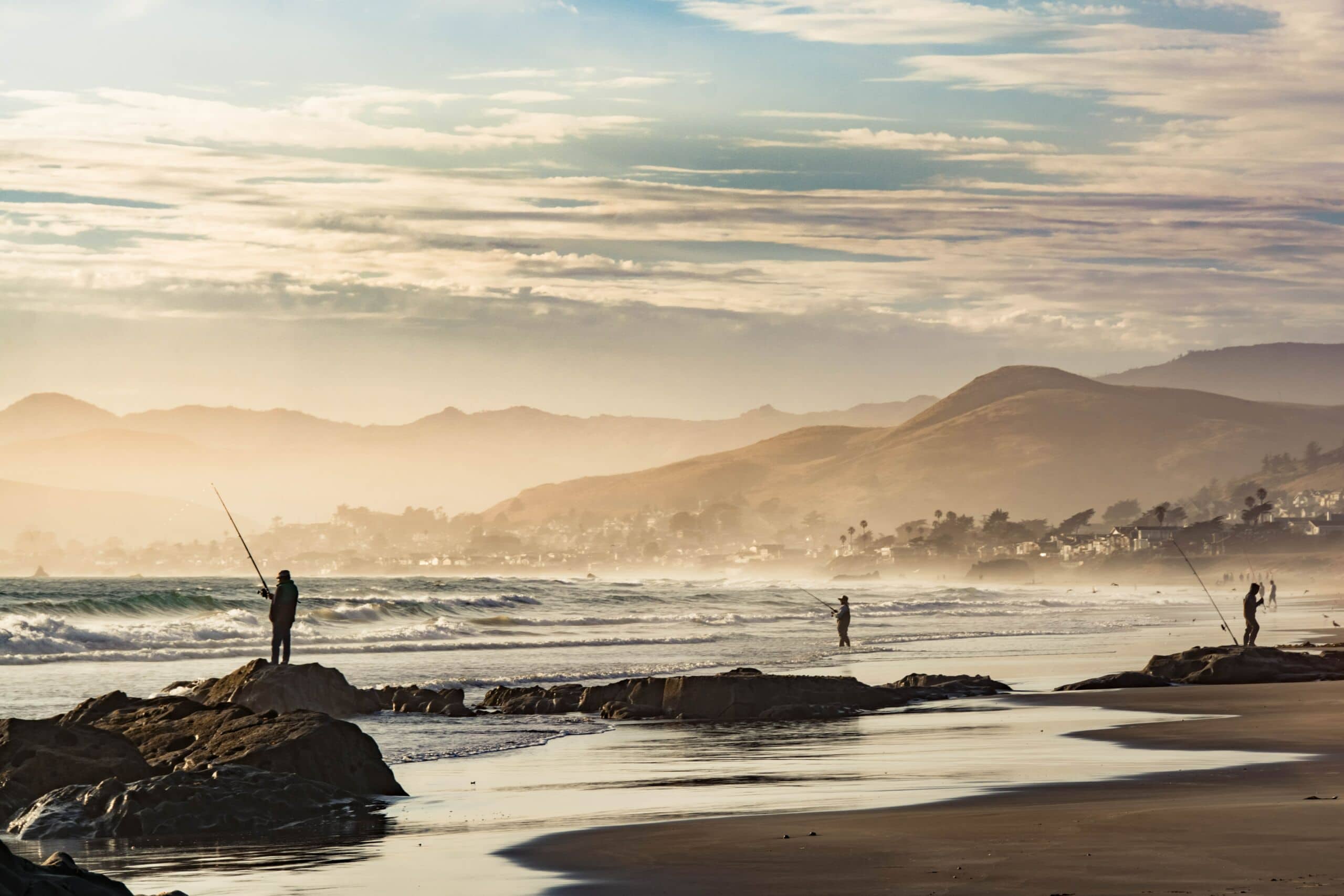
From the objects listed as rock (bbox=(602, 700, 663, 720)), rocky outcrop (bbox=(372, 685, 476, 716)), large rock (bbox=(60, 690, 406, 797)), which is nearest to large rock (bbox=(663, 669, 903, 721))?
rock (bbox=(602, 700, 663, 720))

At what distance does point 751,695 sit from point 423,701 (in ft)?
17.6

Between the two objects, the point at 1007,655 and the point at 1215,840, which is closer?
the point at 1215,840

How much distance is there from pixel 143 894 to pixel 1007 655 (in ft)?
99.3

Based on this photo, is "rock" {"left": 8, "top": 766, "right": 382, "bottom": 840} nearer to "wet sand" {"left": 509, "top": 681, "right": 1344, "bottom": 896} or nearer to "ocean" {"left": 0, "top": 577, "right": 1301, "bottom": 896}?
"ocean" {"left": 0, "top": 577, "right": 1301, "bottom": 896}

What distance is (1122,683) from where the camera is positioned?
26000 millimetres

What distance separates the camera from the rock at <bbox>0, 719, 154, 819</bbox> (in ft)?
44.1

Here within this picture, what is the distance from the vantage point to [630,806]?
13.2 meters

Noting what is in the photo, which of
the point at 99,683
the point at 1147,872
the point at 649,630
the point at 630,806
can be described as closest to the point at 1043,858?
the point at 1147,872

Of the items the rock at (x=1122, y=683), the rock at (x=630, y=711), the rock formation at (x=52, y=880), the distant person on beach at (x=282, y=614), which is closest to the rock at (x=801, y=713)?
the rock at (x=630, y=711)

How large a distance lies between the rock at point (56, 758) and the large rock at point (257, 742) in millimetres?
392

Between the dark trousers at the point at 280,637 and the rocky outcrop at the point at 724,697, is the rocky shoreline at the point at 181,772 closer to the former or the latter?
the dark trousers at the point at 280,637

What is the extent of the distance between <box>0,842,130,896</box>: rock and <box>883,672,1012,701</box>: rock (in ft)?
57.5

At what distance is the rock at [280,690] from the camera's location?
64.1 ft

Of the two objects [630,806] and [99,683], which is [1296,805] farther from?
[99,683]
